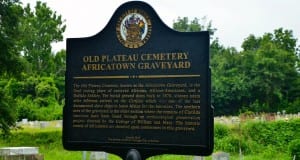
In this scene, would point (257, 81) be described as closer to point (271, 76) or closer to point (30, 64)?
point (271, 76)

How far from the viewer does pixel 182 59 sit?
6336 mm

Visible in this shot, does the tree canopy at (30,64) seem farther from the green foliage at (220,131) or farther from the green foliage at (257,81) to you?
the green foliage at (257,81)

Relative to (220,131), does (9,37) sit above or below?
above

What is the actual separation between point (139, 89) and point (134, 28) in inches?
31.1

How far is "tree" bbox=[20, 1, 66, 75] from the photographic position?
129ft

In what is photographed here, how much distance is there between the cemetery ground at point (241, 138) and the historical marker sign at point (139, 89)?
1216 centimetres

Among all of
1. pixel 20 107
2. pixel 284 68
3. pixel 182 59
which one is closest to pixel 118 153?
pixel 182 59

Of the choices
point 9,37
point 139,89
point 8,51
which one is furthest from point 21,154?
point 9,37

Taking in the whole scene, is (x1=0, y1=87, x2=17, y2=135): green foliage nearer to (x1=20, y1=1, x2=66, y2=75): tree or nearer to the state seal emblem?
the state seal emblem

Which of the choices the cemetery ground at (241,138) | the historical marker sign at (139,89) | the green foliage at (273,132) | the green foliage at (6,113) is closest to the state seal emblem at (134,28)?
the historical marker sign at (139,89)

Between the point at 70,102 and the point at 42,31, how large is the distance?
33785mm

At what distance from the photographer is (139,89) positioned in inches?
257

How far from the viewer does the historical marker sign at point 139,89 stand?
6.24 m

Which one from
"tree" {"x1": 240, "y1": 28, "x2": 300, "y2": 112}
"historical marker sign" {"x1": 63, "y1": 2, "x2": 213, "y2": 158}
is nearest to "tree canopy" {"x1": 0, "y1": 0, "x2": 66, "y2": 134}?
"historical marker sign" {"x1": 63, "y1": 2, "x2": 213, "y2": 158}
